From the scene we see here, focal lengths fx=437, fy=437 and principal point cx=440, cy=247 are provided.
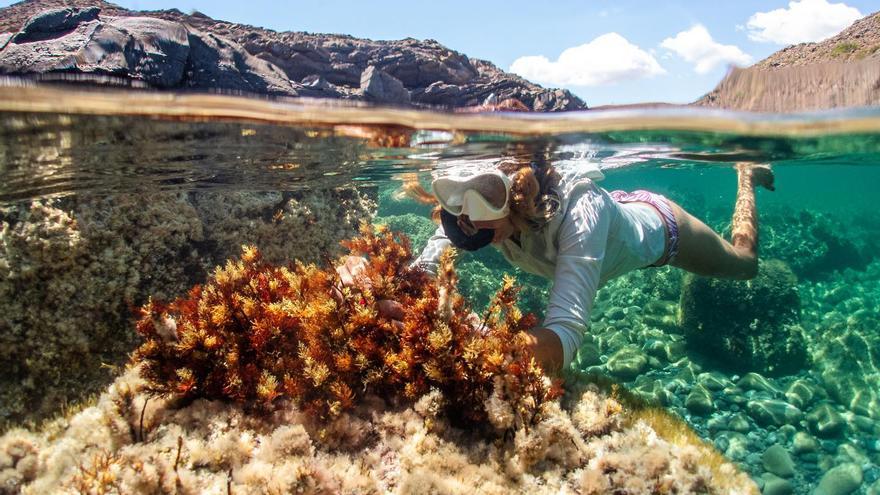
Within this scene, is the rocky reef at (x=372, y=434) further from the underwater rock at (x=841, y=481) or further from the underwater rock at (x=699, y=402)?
the underwater rock at (x=699, y=402)

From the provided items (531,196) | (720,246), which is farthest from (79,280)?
(720,246)

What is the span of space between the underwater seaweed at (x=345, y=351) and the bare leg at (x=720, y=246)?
356 cm

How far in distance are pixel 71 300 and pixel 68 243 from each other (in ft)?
2.10

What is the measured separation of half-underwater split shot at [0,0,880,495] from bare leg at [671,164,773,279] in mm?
49

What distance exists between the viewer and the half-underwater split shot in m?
3.10

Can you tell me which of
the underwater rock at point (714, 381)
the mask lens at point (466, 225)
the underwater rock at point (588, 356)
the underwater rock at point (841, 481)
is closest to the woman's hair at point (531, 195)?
the mask lens at point (466, 225)

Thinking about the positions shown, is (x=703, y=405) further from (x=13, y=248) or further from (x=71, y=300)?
(x=13, y=248)

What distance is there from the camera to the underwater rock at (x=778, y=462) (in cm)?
696

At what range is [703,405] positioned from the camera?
822 cm

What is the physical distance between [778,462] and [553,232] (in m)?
6.30

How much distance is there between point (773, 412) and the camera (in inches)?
317

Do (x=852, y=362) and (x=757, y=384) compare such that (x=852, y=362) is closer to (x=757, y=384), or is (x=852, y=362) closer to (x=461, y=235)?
(x=757, y=384)

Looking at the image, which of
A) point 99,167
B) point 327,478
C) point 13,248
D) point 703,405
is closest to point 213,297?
point 327,478

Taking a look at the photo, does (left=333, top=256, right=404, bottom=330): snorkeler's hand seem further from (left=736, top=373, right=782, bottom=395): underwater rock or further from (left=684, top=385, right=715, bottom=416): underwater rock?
(left=736, top=373, right=782, bottom=395): underwater rock
